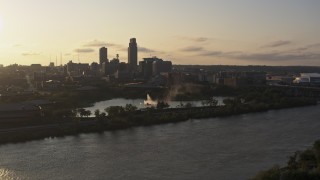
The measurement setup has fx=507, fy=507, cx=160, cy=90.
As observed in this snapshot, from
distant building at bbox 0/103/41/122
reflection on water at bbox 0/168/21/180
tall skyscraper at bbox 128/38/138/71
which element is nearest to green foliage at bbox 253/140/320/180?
reflection on water at bbox 0/168/21/180

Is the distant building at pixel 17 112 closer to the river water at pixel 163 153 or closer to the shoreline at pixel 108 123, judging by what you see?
the shoreline at pixel 108 123

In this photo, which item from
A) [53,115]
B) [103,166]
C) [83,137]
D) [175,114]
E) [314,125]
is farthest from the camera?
[175,114]

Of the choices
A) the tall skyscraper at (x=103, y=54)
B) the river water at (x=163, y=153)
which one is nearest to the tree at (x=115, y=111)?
the river water at (x=163, y=153)

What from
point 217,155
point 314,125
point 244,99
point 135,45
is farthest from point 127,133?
point 135,45

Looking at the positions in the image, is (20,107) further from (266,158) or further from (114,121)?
(266,158)

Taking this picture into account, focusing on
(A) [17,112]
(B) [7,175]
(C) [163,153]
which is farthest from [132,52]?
(B) [7,175]

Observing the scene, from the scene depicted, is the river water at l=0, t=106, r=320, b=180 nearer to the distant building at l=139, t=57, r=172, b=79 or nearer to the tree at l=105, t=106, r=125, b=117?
the tree at l=105, t=106, r=125, b=117

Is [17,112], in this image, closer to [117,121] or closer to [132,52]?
[117,121]
